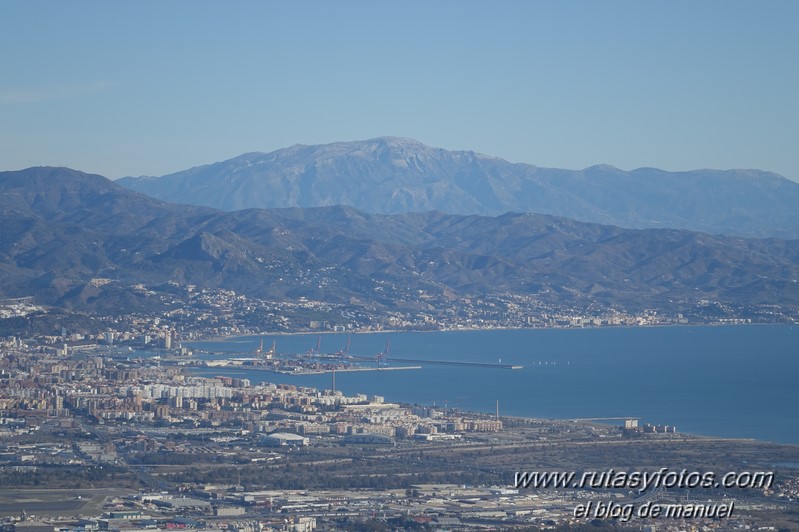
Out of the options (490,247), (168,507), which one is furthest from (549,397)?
(490,247)

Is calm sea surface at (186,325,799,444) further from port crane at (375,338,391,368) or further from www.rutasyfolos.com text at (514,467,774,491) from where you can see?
www.rutasyfolos.com text at (514,467,774,491)

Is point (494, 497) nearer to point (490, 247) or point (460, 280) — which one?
point (460, 280)

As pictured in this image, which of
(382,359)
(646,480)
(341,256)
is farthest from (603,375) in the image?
(341,256)

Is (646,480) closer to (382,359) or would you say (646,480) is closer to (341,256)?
(382,359)

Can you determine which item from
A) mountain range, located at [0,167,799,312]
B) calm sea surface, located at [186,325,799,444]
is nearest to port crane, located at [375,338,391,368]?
calm sea surface, located at [186,325,799,444]

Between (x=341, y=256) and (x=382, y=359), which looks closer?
(x=382, y=359)

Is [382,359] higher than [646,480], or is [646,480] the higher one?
[382,359]

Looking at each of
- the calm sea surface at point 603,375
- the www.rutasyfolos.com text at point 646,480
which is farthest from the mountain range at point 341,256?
the www.rutasyfolos.com text at point 646,480

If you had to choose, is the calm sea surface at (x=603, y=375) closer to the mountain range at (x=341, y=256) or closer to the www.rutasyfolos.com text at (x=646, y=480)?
the www.rutasyfolos.com text at (x=646, y=480)
